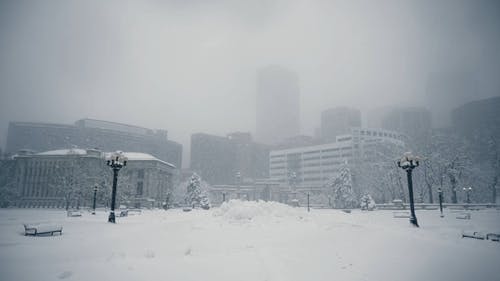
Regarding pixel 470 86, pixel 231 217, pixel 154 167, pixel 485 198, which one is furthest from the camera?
pixel 470 86

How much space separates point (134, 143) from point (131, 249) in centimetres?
18777

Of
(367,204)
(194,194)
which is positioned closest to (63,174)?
(194,194)

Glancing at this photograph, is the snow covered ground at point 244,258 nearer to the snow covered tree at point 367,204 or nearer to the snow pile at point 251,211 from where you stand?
the snow pile at point 251,211

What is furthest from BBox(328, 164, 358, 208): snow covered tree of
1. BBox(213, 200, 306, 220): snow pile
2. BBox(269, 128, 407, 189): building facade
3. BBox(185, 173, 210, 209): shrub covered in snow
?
BBox(269, 128, 407, 189): building facade

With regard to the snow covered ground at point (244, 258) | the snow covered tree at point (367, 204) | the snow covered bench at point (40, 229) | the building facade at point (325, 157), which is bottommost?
the snow covered tree at point (367, 204)

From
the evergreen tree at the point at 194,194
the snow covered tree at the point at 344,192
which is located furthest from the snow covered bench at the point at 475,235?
the evergreen tree at the point at 194,194

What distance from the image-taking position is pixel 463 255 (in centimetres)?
1041

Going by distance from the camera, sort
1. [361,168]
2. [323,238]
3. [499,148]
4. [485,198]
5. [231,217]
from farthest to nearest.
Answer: [361,168] < [485,198] < [499,148] < [231,217] < [323,238]

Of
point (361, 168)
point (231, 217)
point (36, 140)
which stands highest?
point (36, 140)

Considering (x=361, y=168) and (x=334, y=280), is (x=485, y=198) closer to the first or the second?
(x=361, y=168)

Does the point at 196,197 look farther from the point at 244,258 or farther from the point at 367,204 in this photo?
the point at 244,258

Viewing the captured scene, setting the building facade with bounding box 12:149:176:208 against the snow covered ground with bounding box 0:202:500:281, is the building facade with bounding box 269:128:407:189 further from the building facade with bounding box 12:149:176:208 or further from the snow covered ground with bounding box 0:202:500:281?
the snow covered ground with bounding box 0:202:500:281

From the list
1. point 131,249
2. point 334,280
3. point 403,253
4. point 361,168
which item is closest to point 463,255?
point 403,253

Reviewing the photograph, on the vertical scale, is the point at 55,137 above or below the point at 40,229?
above
